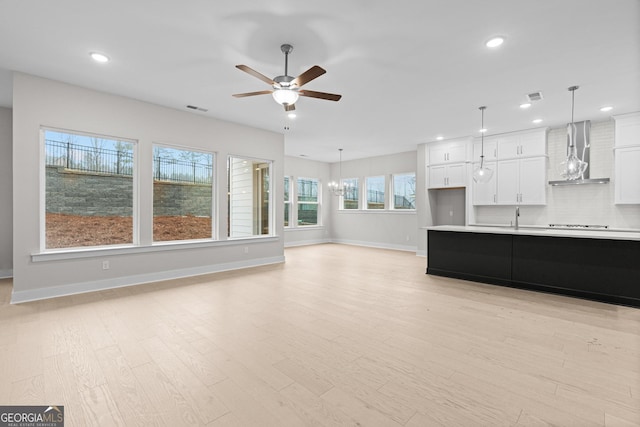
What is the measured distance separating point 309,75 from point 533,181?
5881 mm

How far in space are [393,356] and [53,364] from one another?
9.02ft

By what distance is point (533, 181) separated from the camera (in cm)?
621

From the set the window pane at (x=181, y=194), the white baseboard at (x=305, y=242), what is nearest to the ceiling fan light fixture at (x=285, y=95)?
the window pane at (x=181, y=194)

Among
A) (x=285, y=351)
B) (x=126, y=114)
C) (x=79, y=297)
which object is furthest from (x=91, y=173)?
(x=285, y=351)

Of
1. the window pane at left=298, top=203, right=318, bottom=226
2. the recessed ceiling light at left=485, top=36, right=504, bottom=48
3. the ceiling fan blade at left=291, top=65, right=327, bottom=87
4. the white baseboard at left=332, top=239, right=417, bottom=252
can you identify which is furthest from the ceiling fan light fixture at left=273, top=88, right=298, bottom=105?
the window pane at left=298, top=203, right=318, bottom=226

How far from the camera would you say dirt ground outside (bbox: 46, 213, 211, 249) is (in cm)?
418

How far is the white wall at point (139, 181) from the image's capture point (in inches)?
150

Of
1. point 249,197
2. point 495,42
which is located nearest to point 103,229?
point 249,197

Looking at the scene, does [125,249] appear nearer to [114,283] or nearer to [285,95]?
[114,283]

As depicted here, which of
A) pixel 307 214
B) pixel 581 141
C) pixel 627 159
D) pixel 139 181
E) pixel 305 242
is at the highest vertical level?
pixel 581 141

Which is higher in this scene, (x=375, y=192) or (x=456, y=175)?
(x=456, y=175)

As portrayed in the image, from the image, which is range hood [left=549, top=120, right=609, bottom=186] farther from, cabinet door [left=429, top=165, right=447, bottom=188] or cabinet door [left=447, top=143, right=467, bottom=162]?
cabinet door [left=429, top=165, right=447, bottom=188]

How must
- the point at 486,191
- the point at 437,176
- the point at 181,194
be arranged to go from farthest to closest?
the point at 437,176 → the point at 486,191 → the point at 181,194

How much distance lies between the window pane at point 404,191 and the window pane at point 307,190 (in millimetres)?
2939
